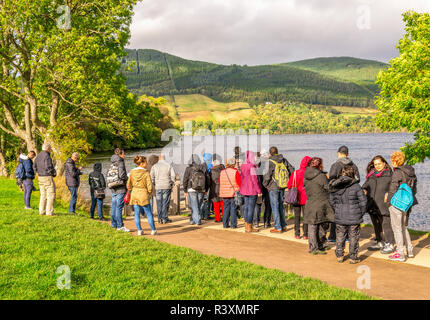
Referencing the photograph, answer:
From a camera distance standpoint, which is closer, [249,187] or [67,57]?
[249,187]

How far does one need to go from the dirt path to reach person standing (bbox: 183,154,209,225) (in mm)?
495

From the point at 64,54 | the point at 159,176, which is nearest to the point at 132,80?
the point at 64,54

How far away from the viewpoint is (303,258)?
7.73 m

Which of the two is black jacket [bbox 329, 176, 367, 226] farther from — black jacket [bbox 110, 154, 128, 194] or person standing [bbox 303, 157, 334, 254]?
black jacket [bbox 110, 154, 128, 194]

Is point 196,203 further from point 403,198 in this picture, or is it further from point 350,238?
point 403,198

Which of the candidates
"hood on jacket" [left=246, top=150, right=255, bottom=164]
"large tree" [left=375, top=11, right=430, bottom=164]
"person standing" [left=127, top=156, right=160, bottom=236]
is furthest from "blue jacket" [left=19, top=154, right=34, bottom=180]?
"large tree" [left=375, top=11, right=430, bottom=164]

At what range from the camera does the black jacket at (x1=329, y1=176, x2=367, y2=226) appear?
24.1 ft

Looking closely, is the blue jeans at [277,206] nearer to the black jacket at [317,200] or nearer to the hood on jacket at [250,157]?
the hood on jacket at [250,157]

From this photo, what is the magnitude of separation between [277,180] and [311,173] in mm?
2030

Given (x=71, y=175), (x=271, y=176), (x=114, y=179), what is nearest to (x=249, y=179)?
(x=271, y=176)
